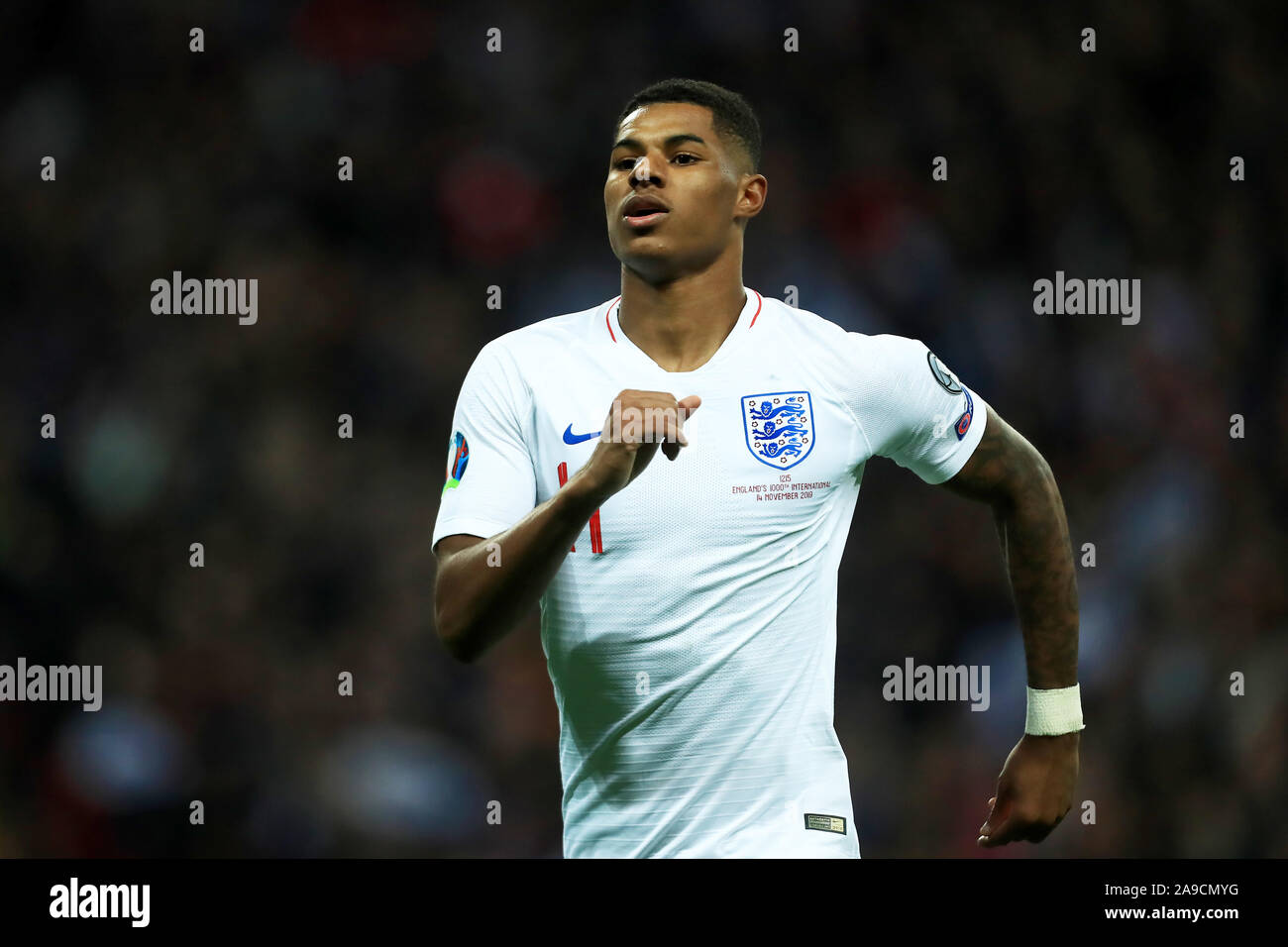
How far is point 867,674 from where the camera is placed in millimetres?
5867

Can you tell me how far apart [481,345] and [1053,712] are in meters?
3.18

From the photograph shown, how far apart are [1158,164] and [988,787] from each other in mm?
2838

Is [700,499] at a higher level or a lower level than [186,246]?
lower

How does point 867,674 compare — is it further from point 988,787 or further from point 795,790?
point 795,790

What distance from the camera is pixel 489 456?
323 cm

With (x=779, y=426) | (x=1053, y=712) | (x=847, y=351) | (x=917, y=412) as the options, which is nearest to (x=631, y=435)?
(x=779, y=426)

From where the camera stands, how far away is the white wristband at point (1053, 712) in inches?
144

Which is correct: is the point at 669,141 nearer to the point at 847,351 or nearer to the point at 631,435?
the point at 847,351

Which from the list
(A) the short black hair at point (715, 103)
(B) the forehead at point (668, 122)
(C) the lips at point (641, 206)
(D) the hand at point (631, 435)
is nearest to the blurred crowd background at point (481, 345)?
(A) the short black hair at point (715, 103)

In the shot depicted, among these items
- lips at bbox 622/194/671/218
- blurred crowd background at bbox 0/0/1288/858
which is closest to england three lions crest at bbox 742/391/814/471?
lips at bbox 622/194/671/218

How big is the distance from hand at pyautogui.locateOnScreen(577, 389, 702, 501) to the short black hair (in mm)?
1089

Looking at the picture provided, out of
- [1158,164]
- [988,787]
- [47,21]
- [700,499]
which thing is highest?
[47,21]
